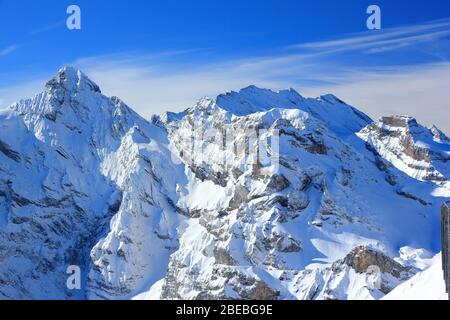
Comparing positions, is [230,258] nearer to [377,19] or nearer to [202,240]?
[202,240]

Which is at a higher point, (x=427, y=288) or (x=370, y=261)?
(x=370, y=261)

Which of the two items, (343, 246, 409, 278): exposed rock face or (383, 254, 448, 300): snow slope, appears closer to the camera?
(383, 254, 448, 300): snow slope

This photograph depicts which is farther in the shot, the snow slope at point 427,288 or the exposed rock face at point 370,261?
the exposed rock face at point 370,261

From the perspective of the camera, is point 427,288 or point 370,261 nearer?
point 427,288

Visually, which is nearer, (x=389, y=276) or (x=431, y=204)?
(x=389, y=276)

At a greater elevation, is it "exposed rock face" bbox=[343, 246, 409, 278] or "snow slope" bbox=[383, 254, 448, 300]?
"exposed rock face" bbox=[343, 246, 409, 278]

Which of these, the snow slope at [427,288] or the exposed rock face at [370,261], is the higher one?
the exposed rock face at [370,261]
